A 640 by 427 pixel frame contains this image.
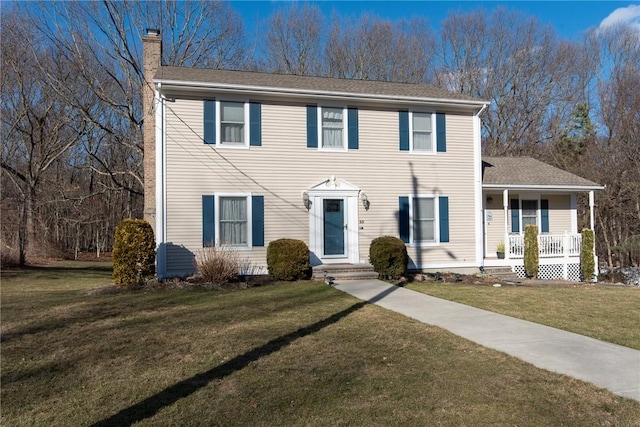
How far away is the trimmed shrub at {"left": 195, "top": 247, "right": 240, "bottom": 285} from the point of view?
10.6m

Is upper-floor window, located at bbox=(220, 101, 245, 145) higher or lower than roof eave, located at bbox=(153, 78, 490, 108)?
lower

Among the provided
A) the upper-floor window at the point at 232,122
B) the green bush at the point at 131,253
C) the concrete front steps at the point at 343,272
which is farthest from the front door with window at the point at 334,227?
the green bush at the point at 131,253

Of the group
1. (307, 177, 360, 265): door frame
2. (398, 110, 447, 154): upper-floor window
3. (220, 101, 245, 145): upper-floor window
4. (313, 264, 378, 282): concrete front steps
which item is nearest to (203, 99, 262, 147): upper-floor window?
(220, 101, 245, 145): upper-floor window

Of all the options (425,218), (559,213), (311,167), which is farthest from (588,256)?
(311,167)

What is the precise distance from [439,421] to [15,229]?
21.0 metres

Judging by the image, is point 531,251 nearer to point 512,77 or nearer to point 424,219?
point 424,219

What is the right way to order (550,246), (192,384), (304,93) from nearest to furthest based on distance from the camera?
1. (192,384)
2. (304,93)
3. (550,246)

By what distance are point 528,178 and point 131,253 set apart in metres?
12.6

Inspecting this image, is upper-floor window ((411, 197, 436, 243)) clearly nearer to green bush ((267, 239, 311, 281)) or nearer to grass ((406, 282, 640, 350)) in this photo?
grass ((406, 282, 640, 350))

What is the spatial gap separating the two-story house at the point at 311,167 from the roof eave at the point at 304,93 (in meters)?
0.03

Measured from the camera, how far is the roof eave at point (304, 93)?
11.4 meters

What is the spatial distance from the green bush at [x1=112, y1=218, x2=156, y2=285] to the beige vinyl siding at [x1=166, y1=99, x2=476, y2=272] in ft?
4.03

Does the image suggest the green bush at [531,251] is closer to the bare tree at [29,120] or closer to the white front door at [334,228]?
the white front door at [334,228]

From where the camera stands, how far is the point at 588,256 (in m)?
14.2
